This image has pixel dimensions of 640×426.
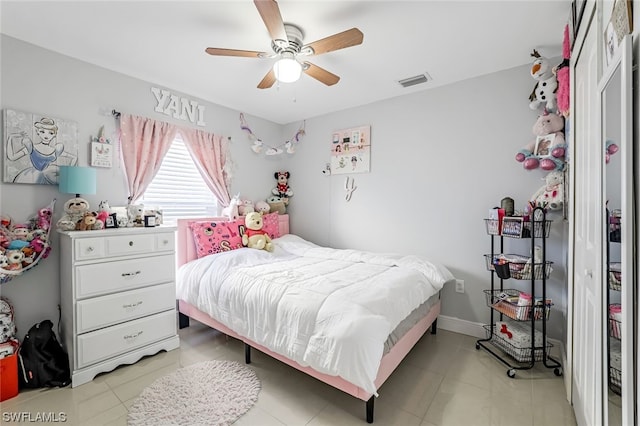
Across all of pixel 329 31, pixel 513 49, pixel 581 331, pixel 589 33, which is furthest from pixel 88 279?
pixel 513 49

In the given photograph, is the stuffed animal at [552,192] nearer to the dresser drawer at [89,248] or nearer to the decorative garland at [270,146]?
the decorative garland at [270,146]

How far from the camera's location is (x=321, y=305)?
174 cm

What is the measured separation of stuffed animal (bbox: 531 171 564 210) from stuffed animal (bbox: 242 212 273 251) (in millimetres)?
2619

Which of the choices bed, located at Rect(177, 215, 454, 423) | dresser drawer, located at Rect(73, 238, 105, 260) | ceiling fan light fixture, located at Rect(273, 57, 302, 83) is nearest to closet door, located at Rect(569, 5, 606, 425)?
bed, located at Rect(177, 215, 454, 423)

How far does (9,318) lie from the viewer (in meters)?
1.94

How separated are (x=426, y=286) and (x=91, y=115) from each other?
3224mm

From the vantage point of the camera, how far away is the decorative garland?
3738mm

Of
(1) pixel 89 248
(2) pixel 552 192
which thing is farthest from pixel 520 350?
(1) pixel 89 248

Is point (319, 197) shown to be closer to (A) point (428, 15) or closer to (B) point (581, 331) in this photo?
(A) point (428, 15)

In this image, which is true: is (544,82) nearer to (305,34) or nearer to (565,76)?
(565,76)

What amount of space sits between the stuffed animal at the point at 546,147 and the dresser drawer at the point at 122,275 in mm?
3204

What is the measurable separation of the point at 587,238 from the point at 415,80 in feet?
6.73

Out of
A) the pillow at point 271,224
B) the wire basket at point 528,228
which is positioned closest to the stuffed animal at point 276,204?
the pillow at point 271,224

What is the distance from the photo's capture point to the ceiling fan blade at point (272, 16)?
1448 millimetres
